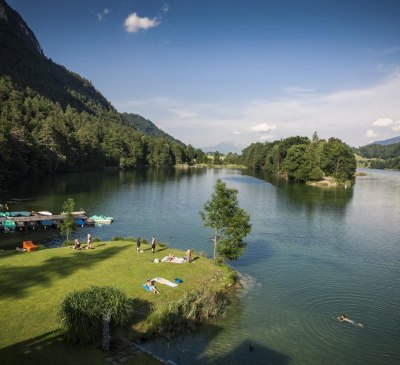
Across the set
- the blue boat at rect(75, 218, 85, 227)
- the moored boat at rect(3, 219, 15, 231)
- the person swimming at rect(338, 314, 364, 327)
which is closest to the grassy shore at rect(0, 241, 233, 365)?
the person swimming at rect(338, 314, 364, 327)

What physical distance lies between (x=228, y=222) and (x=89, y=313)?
2280cm

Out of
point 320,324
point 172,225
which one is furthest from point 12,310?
point 172,225

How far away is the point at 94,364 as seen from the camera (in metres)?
19.8

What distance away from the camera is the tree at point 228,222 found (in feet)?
133

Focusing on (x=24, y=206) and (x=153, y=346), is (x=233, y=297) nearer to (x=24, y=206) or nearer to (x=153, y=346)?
(x=153, y=346)

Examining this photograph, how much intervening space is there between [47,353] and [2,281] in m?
11.8

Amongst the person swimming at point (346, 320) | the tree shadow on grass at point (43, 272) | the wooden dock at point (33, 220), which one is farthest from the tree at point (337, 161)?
the tree shadow on grass at point (43, 272)

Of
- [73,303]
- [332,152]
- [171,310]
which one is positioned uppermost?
[332,152]

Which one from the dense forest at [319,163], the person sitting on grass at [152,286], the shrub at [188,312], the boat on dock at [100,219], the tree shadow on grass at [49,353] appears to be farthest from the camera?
the dense forest at [319,163]

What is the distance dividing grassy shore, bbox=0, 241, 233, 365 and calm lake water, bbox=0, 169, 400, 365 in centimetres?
392

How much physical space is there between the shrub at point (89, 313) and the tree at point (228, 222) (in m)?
18.5

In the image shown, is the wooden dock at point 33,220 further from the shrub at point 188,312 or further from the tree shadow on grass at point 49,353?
the tree shadow on grass at point 49,353

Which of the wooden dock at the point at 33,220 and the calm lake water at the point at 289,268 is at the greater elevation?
the wooden dock at the point at 33,220

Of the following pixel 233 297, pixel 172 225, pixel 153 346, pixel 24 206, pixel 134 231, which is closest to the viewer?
pixel 153 346
